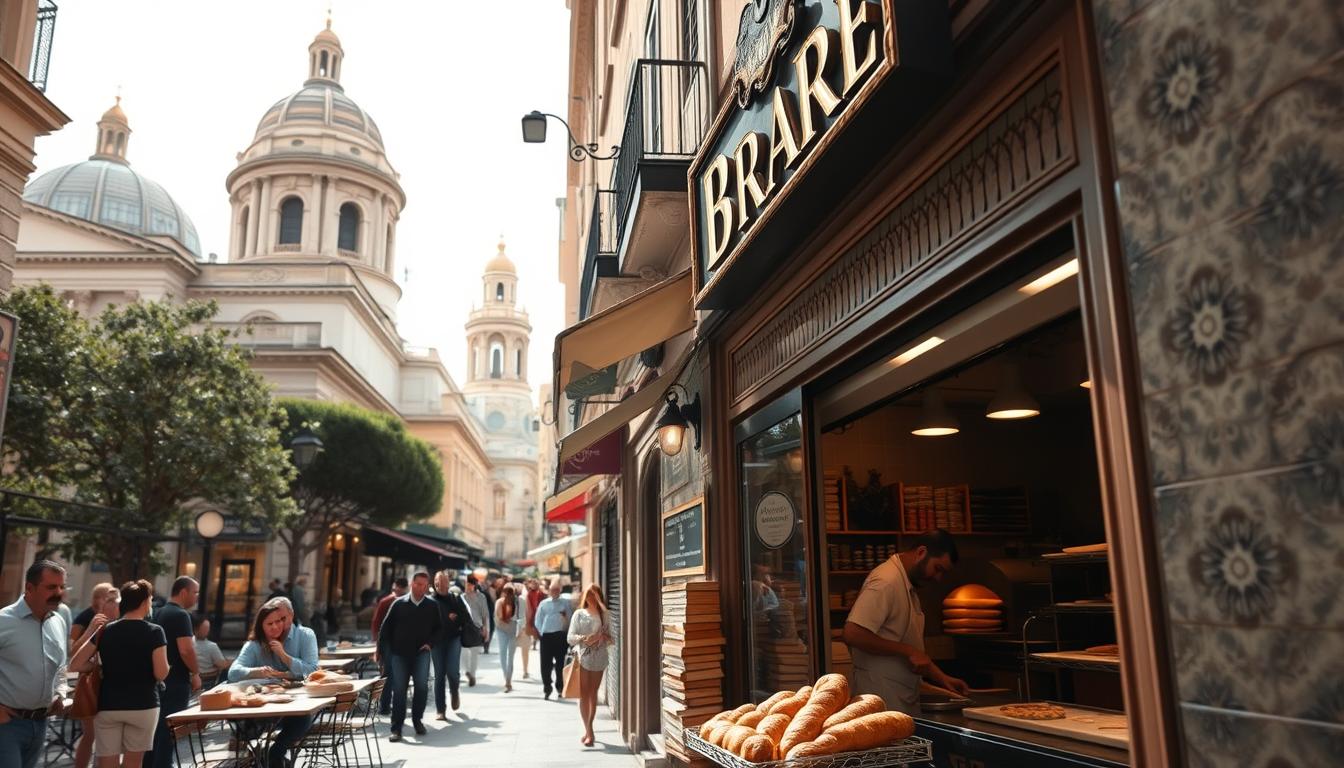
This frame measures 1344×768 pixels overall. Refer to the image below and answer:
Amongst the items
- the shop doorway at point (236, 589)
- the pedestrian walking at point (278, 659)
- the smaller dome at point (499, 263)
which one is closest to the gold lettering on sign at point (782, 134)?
the pedestrian walking at point (278, 659)

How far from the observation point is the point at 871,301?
Answer: 14.3 ft

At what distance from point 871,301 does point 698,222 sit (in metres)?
2.02

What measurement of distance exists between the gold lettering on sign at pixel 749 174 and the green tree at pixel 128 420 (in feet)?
60.4

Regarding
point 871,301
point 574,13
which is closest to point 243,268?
point 574,13

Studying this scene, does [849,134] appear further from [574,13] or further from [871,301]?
[574,13]

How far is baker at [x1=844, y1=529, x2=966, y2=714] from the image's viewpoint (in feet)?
18.4

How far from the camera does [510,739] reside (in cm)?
1197

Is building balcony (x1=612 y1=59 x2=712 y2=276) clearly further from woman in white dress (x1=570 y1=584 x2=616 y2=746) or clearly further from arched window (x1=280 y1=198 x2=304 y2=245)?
arched window (x1=280 y1=198 x2=304 y2=245)

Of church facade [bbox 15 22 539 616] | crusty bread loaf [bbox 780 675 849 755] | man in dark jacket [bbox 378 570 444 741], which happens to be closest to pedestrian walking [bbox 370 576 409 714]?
man in dark jacket [bbox 378 570 444 741]

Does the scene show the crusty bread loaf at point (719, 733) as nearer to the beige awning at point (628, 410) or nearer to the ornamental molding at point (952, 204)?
the ornamental molding at point (952, 204)

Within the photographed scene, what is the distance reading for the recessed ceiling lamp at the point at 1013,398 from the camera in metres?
7.81

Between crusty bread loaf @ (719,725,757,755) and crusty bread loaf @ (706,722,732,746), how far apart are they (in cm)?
3

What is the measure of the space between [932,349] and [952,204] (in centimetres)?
95

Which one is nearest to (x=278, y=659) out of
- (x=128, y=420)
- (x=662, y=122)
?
(x=662, y=122)
